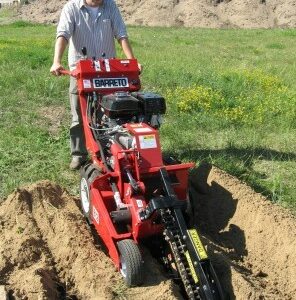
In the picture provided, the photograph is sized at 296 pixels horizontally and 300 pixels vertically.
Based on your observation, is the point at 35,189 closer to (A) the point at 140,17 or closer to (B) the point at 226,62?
(B) the point at 226,62

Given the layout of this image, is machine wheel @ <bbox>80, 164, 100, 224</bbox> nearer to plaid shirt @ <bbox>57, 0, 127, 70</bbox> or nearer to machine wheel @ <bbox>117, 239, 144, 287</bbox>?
machine wheel @ <bbox>117, 239, 144, 287</bbox>

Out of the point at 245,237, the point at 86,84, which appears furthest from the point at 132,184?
the point at 86,84

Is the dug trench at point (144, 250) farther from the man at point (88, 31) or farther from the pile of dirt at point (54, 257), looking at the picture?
the man at point (88, 31)

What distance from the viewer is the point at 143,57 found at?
16156 mm

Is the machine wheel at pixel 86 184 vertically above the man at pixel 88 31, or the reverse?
the man at pixel 88 31

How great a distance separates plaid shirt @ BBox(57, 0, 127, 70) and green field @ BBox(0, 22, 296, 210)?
1503 mm

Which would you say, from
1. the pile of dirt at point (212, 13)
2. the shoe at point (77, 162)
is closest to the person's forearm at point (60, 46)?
the shoe at point (77, 162)

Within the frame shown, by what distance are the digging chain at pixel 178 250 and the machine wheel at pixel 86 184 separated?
1.09 metres

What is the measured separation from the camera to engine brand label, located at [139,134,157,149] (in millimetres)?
4340

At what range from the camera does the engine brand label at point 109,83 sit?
5473 mm

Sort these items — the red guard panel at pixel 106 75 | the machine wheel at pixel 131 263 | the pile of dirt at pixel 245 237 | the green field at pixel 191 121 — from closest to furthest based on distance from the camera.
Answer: the machine wheel at pixel 131 263 < the pile of dirt at pixel 245 237 < the red guard panel at pixel 106 75 < the green field at pixel 191 121

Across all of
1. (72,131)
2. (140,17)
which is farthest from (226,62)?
(140,17)

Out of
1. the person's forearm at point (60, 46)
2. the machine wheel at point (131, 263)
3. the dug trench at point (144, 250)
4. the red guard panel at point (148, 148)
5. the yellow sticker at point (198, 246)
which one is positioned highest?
the person's forearm at point (60, 46)

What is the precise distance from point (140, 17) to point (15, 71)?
34914 millimetres
